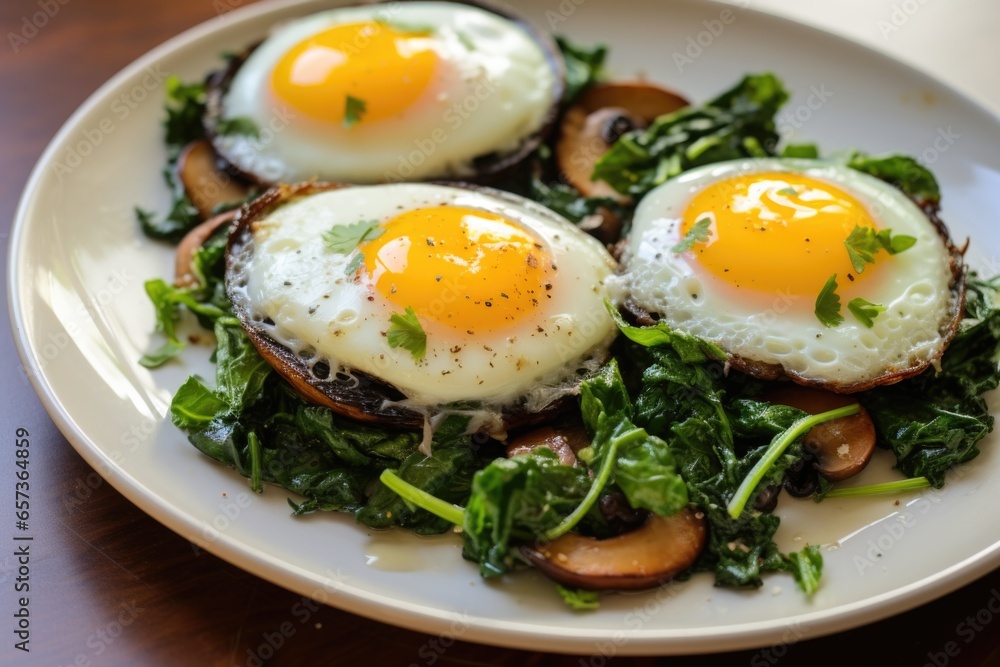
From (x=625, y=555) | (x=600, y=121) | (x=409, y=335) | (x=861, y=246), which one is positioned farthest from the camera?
(x=600, y=121)

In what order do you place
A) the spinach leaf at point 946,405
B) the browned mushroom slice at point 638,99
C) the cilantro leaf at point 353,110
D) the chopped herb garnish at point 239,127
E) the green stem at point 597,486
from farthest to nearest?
the browned mushroom slice at point 638,99, the chopped herb garnish at point 239,127, the cilantro leaf at point 353,110, the spinach leaf at point 946,405, the green stem at point 597,486

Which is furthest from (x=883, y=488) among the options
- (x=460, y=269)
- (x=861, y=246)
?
(x=460, y=269)

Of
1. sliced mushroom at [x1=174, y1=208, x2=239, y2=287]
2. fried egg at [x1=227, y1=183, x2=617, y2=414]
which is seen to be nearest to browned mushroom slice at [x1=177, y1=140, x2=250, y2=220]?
sliced mushroom at [x1=174, y1=208, x2=239, y2=287]

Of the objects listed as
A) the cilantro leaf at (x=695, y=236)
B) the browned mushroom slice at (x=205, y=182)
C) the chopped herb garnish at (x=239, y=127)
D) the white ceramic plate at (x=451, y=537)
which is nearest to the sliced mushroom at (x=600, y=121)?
the white ceramic plate at (x=451, y=537)

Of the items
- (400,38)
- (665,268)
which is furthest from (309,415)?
(400,38)

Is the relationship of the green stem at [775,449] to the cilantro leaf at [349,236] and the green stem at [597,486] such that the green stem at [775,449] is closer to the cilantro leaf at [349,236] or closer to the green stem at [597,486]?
the green stem at [597,486]

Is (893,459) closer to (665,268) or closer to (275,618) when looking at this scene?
(665,268)

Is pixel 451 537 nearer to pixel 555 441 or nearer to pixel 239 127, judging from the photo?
pixel 555 441
